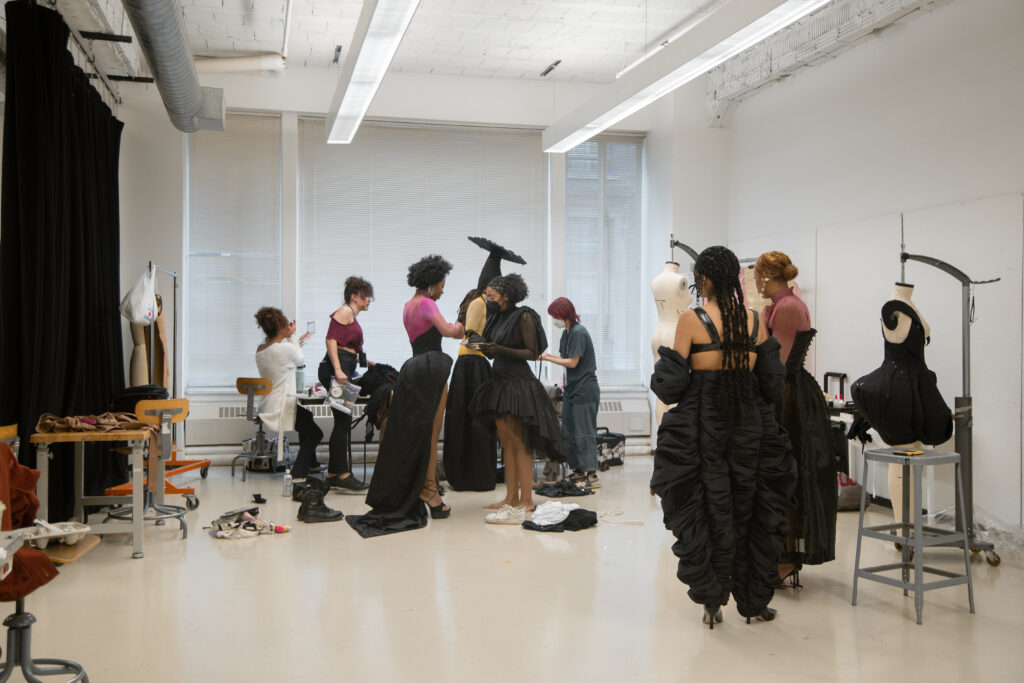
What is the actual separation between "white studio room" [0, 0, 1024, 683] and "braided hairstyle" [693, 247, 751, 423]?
17 mm

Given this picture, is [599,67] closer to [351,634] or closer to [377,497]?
[377,497]

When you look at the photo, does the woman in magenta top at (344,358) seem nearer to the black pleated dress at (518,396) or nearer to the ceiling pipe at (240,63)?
the black pleated dress at (518,396)

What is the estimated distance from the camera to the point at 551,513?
5688 millimetres

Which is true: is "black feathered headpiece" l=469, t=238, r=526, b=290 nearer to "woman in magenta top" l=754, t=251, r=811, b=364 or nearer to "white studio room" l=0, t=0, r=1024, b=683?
"white studio room" l=0, t=0, r=1024, b=683

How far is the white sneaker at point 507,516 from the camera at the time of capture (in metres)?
5.75

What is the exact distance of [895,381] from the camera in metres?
4.80

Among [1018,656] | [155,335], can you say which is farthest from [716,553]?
[155,335]

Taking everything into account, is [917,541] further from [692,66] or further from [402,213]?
[402,213]

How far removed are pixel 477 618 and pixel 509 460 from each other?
2169mm

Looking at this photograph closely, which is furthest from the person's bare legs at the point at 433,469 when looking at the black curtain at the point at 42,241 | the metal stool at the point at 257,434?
the black curtain at the point at 42,241

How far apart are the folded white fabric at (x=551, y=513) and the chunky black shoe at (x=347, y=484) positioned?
1.85m

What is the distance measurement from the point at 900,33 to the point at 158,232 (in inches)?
265

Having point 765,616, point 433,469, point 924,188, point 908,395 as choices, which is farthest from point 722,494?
point 924,188

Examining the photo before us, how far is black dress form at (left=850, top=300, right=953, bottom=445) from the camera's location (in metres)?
4.77
